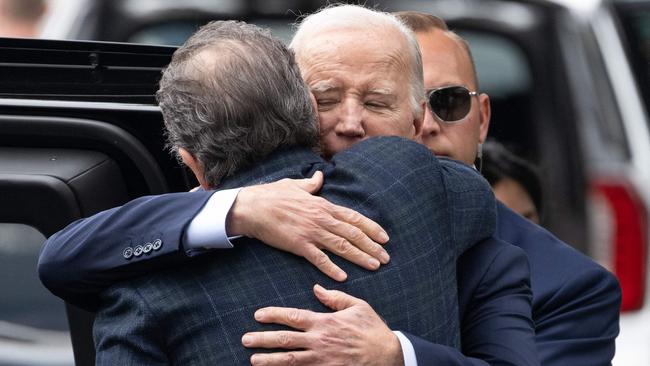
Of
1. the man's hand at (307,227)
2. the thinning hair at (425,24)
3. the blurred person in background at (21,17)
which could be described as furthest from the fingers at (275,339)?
the blurred person in background at (21,17)

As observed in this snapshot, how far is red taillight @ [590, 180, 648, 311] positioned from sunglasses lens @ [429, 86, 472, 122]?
150cm

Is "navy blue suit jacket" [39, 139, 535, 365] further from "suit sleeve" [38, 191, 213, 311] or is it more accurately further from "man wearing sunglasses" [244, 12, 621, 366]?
"man wearing sunglasses" [244, 12, 621, 366]

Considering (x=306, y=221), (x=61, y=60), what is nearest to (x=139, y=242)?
(x=306, y=221)

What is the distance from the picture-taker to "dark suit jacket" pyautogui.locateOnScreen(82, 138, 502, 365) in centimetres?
223

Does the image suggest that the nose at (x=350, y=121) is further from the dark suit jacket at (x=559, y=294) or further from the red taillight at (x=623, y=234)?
the red taillight at (x=623, y=234)

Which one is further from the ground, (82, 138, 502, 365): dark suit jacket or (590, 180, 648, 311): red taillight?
(82, 138, 502, 365): dark suit jacket

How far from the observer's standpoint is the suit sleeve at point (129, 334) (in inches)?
87.5

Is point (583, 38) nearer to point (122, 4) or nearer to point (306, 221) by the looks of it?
point (122, 4)

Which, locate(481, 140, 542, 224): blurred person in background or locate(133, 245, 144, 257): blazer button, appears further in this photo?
locate(481, 140, 542, 224): blurred person in background

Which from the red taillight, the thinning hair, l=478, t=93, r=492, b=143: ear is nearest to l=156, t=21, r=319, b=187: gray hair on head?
the thinning hair

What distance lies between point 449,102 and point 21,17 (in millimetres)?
3440

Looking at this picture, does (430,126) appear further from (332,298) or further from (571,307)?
(332,298)

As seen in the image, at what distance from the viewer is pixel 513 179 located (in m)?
4.79

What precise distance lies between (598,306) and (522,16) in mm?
2248
